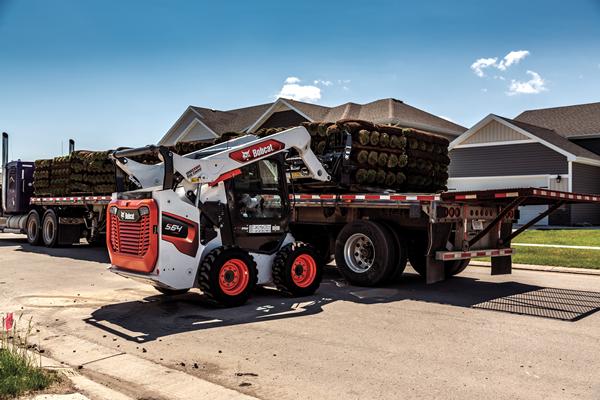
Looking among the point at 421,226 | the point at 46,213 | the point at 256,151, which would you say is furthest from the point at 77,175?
the point at 421,226

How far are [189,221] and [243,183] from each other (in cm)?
118

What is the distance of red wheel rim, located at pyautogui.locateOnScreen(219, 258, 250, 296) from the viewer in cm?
826

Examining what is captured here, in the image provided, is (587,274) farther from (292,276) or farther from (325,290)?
(292,276)

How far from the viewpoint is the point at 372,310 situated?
8312 millimetres

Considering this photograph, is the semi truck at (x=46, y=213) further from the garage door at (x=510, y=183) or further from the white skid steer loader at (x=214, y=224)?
the garage door at (x=510, y=183)

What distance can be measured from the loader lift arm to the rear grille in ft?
2.06

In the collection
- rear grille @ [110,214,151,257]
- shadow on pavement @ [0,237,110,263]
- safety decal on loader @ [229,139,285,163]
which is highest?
safety decal on loader @ [229,139,285,163]

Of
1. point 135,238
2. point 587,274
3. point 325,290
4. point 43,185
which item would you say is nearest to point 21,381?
point 135,238

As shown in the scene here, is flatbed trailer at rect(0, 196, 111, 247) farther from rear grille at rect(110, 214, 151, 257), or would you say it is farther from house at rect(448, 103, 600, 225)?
house at rect(448, 103, 600, 225)

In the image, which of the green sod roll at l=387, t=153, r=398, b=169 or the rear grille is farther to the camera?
the green sod roll at l=387, t=153, r=398, b=169

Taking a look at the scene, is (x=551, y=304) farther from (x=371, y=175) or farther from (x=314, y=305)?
(x=371, y=175)

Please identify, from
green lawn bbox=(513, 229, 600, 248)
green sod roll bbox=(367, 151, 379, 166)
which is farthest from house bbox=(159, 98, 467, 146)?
green sod roll bbox=(367, 151, 379, 166)

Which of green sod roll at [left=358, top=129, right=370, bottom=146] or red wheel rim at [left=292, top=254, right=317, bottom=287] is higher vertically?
green sod roll at [left=358, top=129, right=370, bottom=146]

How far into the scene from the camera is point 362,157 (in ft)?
36.6
